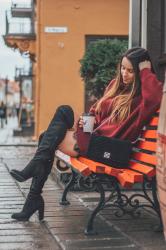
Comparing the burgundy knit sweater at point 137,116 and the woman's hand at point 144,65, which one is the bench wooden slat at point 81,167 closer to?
the burgundy knit sweater at point 137,116

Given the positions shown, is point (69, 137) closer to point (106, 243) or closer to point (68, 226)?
point (68, 226)

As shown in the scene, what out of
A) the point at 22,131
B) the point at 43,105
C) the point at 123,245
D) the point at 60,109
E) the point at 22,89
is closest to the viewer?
the point at 123,245

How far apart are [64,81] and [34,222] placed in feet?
39.6

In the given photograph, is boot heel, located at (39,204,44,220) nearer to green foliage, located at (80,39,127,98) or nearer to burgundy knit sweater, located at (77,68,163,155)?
burgundy knit sweater, located at (77,68,163,155)

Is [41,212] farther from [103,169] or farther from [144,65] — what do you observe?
[144,65]

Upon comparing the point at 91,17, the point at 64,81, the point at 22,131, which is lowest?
the point at 22,131

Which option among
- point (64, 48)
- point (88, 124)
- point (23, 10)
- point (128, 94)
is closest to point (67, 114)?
point (88, 124)

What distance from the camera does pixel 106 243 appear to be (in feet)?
14.4

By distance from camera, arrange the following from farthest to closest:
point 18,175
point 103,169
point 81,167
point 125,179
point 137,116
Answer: point 18,175 < point 137,116 < point 81,167 < point 103,169 < point 125,179

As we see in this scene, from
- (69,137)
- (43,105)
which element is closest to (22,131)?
(43,105)

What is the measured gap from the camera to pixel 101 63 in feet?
37.9

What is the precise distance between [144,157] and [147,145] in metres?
0.10

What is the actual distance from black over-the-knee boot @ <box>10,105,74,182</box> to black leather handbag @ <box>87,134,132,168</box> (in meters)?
0.35

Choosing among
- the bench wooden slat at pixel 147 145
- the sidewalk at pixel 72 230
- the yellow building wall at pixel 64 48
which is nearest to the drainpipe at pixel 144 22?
the sidewalk at pixel 72 230
